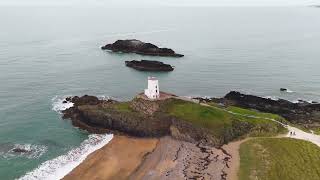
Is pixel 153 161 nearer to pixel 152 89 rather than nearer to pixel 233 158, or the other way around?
pixel 233 158

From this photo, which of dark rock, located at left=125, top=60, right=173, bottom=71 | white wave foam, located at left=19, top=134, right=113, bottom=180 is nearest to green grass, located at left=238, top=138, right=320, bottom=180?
white wave foam, located at left=19, top=134, right=113, bottom=180

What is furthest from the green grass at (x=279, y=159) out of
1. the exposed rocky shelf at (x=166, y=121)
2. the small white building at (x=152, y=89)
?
the small white building at (x=152, y=89)

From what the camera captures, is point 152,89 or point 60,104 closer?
point 152,89

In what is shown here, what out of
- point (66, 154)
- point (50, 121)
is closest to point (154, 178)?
point (66, 154)

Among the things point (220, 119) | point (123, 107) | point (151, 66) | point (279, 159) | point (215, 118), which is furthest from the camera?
point (151, 66)

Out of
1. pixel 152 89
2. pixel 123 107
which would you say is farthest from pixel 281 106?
pixel 123 107

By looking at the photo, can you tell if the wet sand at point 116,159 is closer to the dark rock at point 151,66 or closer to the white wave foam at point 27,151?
the white wave foam at point 27,151

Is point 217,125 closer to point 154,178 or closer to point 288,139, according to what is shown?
point 288,139

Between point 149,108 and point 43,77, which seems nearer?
point 149,108
